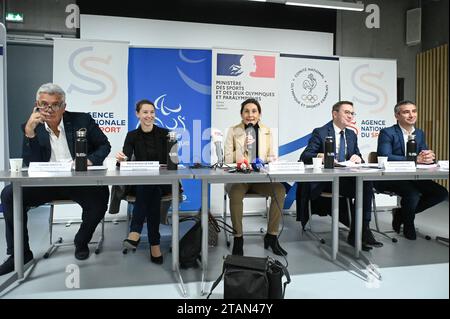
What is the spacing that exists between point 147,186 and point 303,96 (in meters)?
2.50

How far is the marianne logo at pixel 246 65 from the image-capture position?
150 inches

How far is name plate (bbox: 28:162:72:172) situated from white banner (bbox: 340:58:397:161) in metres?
3.35

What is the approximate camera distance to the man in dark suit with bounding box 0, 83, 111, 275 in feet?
7.14

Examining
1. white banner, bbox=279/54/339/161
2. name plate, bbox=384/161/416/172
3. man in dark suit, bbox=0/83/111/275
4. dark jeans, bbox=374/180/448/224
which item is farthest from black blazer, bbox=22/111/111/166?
dark jeans, bbox=374/180/448/224

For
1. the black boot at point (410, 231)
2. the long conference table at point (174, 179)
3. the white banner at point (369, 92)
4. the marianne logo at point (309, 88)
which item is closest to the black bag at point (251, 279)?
the long conference table at point (174, 179)

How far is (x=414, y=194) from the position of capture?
281 centimetres

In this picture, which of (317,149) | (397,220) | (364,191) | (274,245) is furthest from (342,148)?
(274,245)

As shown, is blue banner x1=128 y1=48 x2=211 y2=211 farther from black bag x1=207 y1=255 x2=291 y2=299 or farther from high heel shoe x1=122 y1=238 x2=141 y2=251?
black bag x1=207 y1=255 x2=291 y2=299

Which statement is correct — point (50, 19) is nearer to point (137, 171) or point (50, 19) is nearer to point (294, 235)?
point (137, 171)

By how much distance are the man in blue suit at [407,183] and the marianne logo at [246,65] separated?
5.08 ft

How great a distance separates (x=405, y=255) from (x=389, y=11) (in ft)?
13.1

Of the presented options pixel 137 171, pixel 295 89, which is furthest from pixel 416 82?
pixel 137 171

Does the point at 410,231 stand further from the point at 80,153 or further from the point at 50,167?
the point at 50,167

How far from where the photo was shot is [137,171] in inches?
79.7
